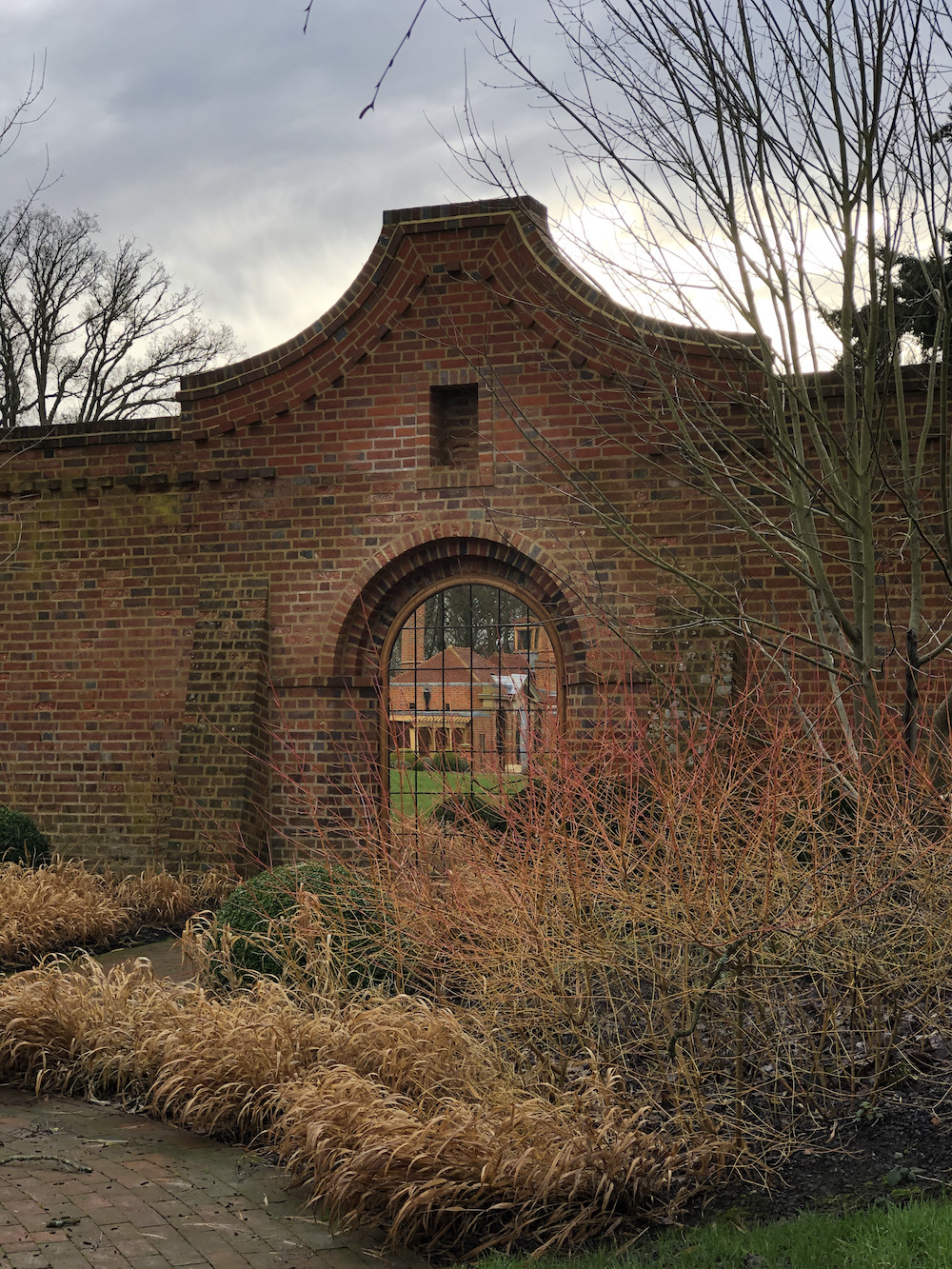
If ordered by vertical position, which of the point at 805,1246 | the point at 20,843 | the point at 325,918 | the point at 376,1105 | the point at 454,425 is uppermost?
the point at 454,425

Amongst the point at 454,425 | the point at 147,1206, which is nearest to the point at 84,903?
the point at 454,425

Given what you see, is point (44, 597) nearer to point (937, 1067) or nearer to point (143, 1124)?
point (143, 1124)

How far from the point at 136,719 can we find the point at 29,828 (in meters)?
1.54

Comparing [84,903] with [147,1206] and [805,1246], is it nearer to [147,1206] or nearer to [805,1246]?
[147,1206]

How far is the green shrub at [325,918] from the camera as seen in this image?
665cm

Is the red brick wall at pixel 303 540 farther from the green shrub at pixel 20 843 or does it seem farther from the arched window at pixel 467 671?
the green shrub at pixel 20 843

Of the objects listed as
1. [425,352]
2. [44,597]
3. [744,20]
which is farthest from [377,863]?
[44,597]

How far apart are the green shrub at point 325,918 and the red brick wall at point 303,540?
3.39 metres

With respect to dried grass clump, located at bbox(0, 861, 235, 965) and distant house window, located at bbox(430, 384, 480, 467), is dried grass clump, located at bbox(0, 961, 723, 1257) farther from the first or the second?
distant house window, located at bbox(430, 384, 480, 467)

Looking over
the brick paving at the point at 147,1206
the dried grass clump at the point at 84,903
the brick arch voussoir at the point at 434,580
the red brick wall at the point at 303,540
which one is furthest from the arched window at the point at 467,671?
the brick paving at the point at 147,1206

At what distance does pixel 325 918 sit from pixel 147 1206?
2337 millimetres

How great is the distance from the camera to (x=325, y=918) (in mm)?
6957

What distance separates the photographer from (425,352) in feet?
38.4

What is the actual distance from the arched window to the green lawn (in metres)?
7.03
